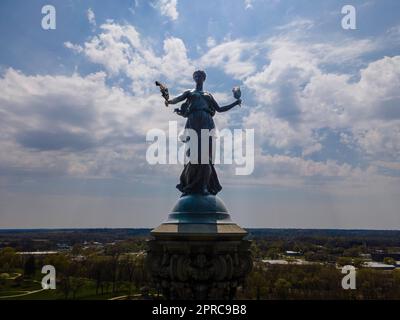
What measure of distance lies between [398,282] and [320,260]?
30.3m

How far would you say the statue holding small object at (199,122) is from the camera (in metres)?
11.8

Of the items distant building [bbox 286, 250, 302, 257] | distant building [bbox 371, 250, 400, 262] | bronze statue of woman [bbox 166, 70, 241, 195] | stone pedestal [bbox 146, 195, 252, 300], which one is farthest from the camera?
distant building [bbox 286, 250, 302, 257]

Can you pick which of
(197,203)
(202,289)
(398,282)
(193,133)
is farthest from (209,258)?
(398,282)

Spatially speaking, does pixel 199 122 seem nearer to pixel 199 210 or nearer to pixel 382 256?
pixel 199 210

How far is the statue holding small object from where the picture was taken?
1184 centimetres

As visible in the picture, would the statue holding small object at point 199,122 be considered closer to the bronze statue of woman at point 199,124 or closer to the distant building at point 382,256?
the bronze statue of woman at point 199,124

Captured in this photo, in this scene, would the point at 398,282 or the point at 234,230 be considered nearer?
the point at 234,230

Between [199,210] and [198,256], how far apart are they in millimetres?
1216

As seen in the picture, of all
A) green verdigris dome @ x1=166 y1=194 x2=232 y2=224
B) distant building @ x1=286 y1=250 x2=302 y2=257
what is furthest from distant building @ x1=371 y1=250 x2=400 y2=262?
green verdigris dome @ x1=166 y1=194 x2=232 y2=224

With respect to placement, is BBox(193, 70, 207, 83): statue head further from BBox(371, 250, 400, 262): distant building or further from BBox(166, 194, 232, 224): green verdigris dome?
BBox(371, 250, 400, 262): distant building

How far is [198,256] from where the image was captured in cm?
1015

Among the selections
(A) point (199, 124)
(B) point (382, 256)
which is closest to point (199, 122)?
(A) point (199, 124)
